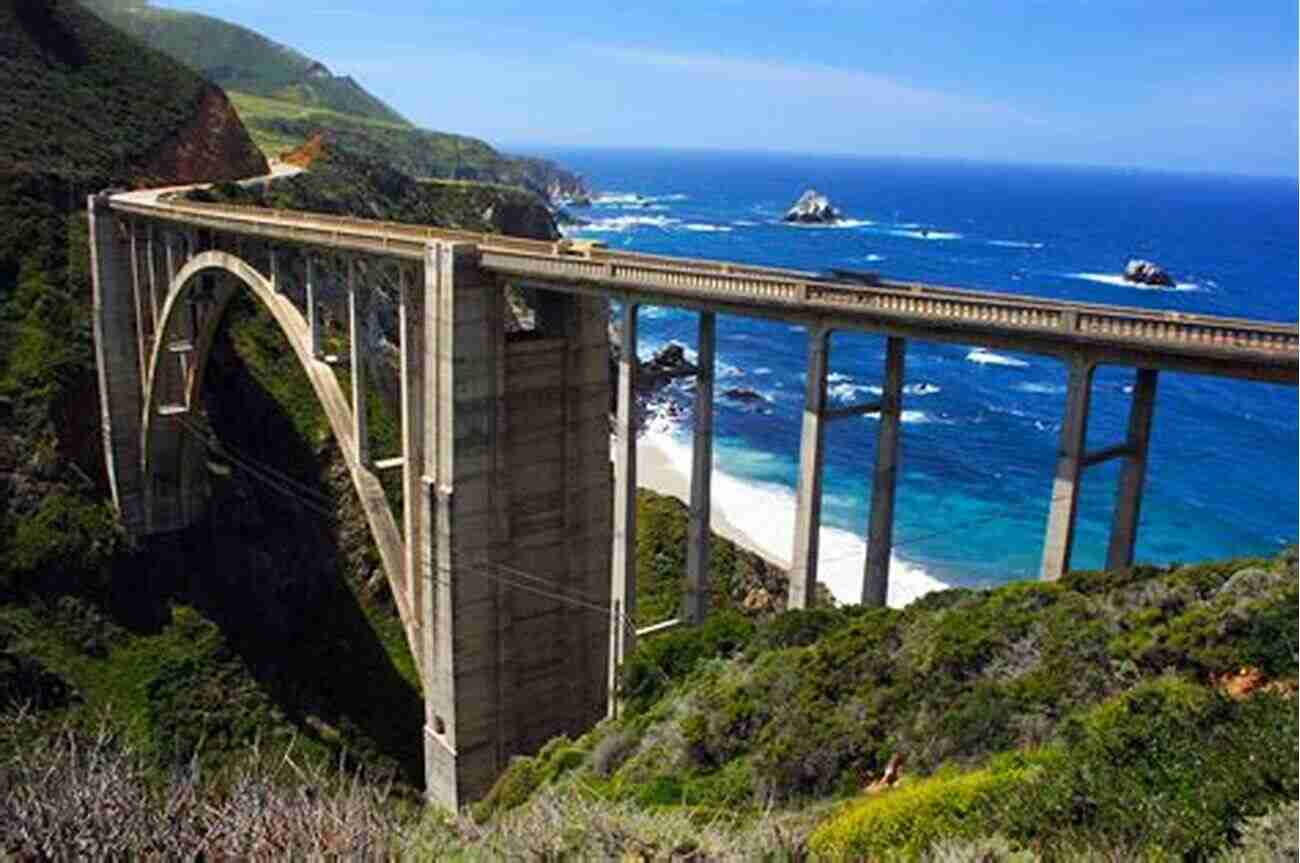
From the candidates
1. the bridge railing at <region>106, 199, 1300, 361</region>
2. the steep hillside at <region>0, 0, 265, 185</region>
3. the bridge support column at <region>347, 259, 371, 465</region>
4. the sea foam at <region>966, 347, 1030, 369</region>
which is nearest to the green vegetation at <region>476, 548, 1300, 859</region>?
the bridge railing at <region>106, 199, 1300, 361</region>

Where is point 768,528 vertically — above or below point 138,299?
below

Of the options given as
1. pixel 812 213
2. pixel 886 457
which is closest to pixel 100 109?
pixel 886 457

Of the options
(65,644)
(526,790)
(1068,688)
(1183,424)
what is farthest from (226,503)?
(1183,424)

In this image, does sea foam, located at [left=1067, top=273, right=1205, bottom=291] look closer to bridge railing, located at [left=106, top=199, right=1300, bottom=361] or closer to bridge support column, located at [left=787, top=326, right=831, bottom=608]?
bridge railing, located at [left=106, top=199, right=1300, bottom=361]

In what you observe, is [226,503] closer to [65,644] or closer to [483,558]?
[65,644]

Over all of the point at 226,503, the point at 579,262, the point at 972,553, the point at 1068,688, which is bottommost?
the point at 972,553

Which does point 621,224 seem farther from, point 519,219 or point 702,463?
point 702,463
